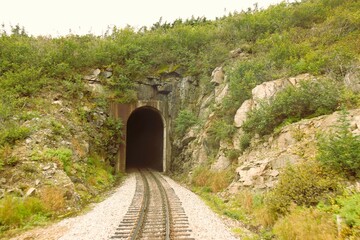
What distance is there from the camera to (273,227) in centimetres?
786

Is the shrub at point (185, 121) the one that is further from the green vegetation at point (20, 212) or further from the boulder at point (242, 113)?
the green vegetation at point (20, 212)

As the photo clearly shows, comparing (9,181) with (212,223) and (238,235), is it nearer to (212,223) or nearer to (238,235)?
(212,223)

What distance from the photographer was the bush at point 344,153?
7.59m

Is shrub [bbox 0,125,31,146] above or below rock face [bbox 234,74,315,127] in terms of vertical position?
below

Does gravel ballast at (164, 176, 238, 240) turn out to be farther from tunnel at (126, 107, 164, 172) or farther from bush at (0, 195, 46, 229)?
tunnel at (126, 107, 164, 172)

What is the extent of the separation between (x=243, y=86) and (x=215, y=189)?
6.68 m

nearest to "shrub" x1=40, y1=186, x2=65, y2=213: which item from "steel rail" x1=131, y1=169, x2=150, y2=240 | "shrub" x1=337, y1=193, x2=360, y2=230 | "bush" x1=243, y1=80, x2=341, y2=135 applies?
"steel rail" x1=131, y1=169, x2=150, y2=240

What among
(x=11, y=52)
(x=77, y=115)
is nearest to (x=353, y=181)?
(x=77, y=115)

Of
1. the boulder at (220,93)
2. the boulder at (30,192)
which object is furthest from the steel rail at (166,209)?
the boulder at (220,93)

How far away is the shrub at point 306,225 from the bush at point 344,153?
5.75 ft

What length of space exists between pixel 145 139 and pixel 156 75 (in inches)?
474

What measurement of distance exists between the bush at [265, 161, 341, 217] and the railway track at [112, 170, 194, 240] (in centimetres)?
310

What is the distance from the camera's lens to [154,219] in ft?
A: 30.6

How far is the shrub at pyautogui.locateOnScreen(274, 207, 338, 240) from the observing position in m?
6.14
